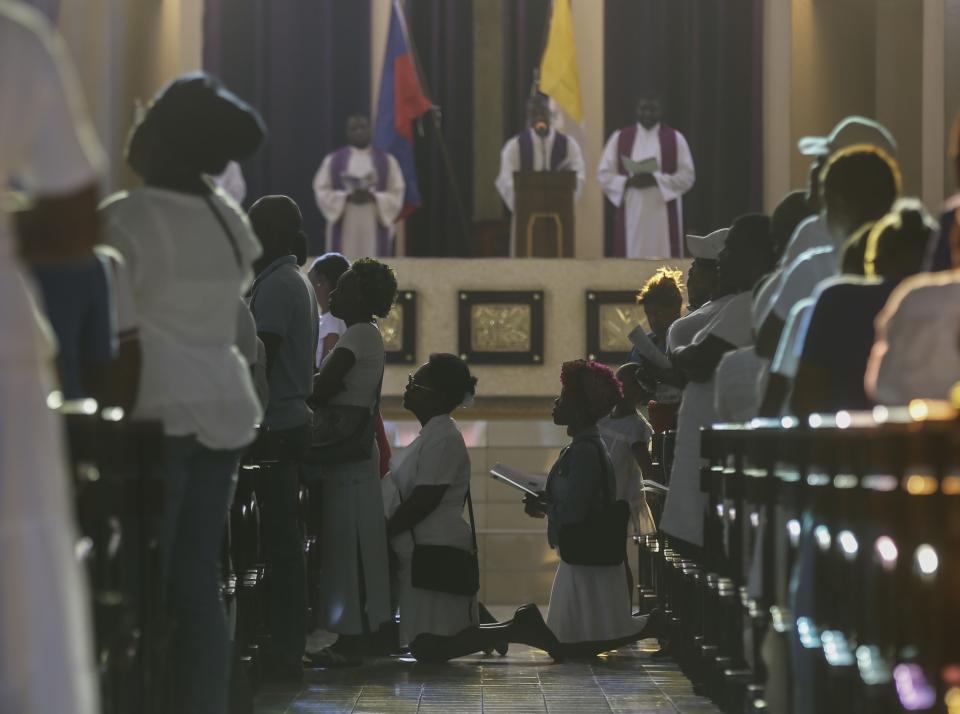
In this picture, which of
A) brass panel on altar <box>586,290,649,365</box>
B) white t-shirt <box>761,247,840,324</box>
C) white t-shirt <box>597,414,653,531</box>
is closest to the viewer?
white t-shirt <box>761,247,840,324</box>

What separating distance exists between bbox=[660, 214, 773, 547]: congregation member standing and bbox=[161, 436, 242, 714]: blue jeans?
2.22 meters

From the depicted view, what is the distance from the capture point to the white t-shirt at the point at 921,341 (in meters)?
3.05

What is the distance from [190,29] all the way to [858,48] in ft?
20.1

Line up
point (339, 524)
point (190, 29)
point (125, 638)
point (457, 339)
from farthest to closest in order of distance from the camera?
Answer: point (190, 29) < point (457, 339) < point (339, 524) < point (125, 638)

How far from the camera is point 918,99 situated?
15805mm

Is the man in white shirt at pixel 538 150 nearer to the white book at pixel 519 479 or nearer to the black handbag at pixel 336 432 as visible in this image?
the white book at pixel 519 479

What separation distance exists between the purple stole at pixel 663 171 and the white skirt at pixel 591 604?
813 centimetres

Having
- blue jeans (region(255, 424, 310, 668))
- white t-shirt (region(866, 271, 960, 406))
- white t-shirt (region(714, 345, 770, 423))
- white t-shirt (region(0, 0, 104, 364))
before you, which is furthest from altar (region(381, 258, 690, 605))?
white t-shirt (region(0, 0, 104, 364))

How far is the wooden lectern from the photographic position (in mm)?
13445

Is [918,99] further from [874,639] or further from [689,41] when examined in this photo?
[874,639]

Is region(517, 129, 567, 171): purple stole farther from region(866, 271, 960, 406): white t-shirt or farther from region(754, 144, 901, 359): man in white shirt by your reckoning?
region(866, 271, 960, 406): white t-shirt

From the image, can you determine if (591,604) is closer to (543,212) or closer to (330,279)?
(330,279)

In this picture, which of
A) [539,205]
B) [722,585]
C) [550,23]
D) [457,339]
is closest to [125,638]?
Answer: [722,585]

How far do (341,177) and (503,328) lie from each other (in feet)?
12.7
